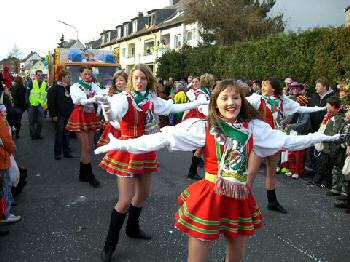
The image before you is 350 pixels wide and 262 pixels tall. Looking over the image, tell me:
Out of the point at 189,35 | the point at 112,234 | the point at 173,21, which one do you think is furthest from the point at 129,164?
the point at 173,21

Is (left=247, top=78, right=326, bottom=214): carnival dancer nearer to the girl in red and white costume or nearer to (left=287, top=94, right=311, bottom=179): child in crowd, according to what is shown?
the girl in red and white costume

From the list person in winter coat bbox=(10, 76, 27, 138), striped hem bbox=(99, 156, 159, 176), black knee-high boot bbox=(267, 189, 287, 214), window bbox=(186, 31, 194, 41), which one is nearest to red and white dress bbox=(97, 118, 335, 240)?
striped hem bbox=(99, 156, 159, 176)

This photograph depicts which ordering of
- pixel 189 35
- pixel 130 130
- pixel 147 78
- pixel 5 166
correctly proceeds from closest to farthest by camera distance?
1. pixel 130 130
2. pixel 147 78
3. pixel 5 166
4. pixel 189 35

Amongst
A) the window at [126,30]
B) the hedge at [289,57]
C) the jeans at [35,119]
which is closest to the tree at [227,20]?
the hedge at [289,57]

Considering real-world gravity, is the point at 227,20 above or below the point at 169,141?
above

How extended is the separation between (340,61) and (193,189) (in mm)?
8638

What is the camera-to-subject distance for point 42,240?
477cm

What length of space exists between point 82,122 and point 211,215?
454cm

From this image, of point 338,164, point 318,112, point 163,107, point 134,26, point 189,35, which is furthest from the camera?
point 134,26

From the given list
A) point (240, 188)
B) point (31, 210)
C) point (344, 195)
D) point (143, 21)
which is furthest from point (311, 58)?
point (143, 21)

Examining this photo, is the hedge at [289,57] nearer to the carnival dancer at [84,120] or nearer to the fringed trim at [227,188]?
the carnival dancer at [84,120]

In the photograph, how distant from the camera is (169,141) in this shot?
119 inches

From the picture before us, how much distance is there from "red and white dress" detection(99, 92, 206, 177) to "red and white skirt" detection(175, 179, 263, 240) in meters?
1.23

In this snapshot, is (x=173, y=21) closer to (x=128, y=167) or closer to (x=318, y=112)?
(x=318, y=112)
